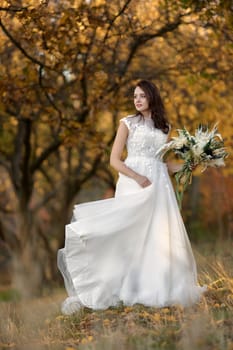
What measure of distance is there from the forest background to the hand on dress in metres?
1.02

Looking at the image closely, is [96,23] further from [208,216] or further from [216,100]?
[208,216]

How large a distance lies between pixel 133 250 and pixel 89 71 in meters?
4.81

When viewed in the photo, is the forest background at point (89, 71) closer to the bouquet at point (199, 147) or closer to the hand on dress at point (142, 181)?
the bouquet at point (199, 147)

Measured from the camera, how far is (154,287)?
6871 mm

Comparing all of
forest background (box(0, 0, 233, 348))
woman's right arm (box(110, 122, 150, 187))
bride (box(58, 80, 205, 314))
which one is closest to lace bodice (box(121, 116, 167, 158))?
bride (box(58, 80, 205, 314))

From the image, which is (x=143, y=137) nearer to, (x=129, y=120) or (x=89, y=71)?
(x=129, y=120)

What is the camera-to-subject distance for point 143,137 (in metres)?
7.13

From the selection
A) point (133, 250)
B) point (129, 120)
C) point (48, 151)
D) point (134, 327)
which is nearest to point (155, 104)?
point (129, 120)

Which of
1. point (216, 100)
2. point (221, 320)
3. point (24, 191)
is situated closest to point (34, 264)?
point (24, 191)

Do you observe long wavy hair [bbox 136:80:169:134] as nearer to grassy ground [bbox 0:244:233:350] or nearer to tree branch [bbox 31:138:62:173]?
grassy ground [bbox 0:244:233:350]

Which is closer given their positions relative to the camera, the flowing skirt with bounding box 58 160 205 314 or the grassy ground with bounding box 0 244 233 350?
the grassy ground with bounding box 0 244 233 350

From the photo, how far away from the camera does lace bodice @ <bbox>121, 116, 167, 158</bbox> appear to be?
281 inches

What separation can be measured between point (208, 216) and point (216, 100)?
40.8ft

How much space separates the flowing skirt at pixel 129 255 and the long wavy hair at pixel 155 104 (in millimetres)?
601
